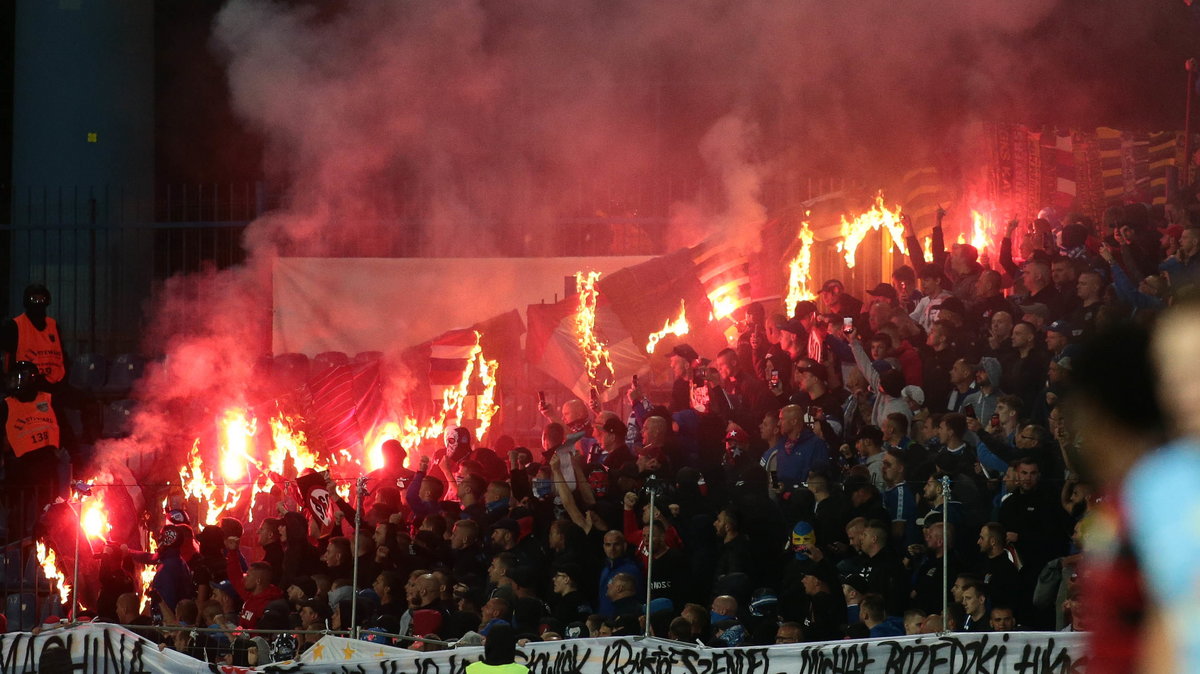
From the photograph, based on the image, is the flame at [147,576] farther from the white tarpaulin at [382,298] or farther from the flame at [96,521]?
the white tarpaulin at [382,298]

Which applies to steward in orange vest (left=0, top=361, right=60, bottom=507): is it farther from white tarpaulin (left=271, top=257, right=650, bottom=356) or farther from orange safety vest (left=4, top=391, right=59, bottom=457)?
white tarpaulin (left=271, top=257, right=650, bottom=356)

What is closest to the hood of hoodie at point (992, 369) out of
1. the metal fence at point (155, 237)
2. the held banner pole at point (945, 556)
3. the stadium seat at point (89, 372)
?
the held banner pole at point (945, 556)

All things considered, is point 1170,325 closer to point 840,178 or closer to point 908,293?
point 908,293

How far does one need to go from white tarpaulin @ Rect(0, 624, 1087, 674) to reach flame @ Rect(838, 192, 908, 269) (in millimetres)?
5561

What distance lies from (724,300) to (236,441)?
3.93 metres

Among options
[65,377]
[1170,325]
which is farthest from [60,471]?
[1170,325]

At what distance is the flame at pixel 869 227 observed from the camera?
1255 cm

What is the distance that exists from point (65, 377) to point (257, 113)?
5065mm

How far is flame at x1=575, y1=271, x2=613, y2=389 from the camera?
13477mm

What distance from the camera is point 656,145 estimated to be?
16906mm

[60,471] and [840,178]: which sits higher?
[840,178]

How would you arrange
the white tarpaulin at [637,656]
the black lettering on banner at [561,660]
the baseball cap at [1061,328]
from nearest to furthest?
the white tarpaulin at [637,656] < the black lettering on banner at [561,660] < the baseball cap at [1061,328]

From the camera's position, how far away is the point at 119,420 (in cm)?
1395

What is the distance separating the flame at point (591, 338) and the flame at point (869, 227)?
2015 mm
